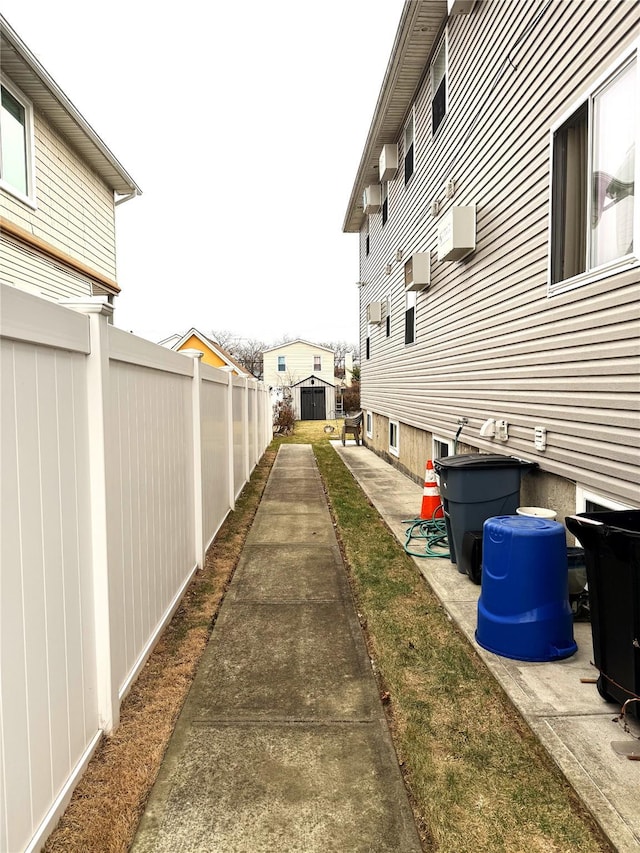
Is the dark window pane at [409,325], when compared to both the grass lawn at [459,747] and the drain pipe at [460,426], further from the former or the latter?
the grass lawn at [459,747]

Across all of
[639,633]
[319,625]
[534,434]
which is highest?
[534,434]

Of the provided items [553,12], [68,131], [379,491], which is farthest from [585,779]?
[68,131]

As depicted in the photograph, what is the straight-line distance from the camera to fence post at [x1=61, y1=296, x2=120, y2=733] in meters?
2.54

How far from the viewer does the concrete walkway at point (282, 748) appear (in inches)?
83.3

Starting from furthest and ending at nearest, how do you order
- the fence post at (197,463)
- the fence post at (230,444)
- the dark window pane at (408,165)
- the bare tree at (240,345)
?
the bare tree at (240,345) < the dark window pane at (408,165) < the fence post at (230,444) < the fence post at (197,463)

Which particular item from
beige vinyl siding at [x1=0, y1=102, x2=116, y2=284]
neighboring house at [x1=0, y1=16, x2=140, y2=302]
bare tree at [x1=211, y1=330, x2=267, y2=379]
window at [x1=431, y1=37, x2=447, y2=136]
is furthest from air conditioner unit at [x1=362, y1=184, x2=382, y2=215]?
bare tree at [x1=211, y1=330, x2=267, y2=379]

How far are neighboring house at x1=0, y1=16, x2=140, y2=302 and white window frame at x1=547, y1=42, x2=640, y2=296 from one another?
22.7 feet

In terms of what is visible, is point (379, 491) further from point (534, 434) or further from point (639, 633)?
point (639, 633)

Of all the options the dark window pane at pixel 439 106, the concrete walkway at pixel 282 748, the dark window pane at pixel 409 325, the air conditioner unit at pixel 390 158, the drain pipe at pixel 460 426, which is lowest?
the concrete walkway at pixel 282 748

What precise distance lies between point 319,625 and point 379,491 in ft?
18.4

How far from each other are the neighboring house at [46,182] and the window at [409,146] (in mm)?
5671

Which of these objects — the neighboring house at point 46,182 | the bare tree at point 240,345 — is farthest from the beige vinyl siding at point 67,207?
the bare tree at point 240,345

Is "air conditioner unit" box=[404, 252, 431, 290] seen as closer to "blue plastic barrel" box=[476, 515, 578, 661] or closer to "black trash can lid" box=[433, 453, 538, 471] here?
"black trash can lid" box=[433, 453, 538, 471]

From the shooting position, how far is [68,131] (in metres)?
9.45
